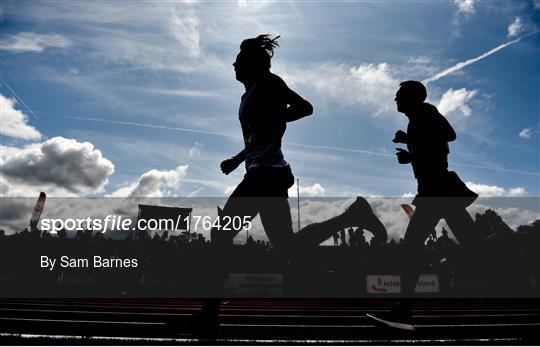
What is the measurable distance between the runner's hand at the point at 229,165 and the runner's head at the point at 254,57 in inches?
25.2

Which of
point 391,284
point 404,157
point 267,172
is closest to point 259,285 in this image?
point 391,284

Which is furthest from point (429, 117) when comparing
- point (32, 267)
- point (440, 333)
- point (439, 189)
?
point (32, 267)

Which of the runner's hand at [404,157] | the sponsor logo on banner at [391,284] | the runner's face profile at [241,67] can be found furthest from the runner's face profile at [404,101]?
the sponsor logo on banner at [391,284]

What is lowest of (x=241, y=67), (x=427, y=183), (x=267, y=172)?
(x=267, y=172)

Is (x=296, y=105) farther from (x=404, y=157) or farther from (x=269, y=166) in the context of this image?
(x=404, y=157)

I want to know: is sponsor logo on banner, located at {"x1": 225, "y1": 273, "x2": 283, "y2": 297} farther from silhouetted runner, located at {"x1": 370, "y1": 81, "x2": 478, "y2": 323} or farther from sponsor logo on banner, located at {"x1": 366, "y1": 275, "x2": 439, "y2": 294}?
silhouetted runner, located at {"x1": 370, "y1": 81, "x2": 478, "y2": 323}

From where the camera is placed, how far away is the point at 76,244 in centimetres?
5953

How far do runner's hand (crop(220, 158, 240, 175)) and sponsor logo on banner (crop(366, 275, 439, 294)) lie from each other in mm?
29319

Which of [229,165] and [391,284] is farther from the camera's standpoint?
[391,284]

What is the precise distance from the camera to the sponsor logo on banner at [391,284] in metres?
29.6

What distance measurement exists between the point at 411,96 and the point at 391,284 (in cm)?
3012

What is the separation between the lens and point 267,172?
8.14ft

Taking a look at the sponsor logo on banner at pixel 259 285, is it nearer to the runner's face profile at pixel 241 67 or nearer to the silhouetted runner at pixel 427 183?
the silhouetted runner at pixel 427 183

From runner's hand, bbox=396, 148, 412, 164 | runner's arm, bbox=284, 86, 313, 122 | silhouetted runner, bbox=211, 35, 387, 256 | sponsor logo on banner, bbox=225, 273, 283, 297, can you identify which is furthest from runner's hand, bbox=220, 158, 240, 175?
sponsor logo on banner, bbox=225, 273, 283, 297
